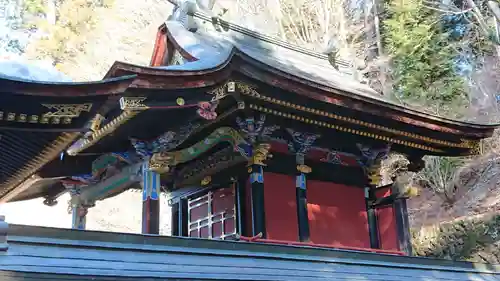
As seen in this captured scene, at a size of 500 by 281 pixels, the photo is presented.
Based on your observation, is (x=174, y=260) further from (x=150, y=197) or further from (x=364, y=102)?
(x=364, y=102)

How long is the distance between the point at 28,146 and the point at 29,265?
2.07 m

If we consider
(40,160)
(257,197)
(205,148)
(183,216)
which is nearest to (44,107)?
(40,160)

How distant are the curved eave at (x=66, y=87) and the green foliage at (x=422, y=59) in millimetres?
13340

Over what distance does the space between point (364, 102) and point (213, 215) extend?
9.47ft

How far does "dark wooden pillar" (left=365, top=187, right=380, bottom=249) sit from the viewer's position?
27.7 feet

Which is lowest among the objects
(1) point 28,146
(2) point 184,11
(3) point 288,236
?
(3) point 288,236

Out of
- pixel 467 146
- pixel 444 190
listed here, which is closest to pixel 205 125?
pixel 467 146

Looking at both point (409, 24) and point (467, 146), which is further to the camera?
point (409, 24)

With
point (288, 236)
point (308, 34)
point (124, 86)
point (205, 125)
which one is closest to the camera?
point (124, 86)

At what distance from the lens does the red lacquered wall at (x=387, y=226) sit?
8.39 meters

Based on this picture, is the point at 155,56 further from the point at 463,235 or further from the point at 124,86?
the point at 463,235

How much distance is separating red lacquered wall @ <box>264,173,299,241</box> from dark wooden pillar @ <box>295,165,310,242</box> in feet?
0.54

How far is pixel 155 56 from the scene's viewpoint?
8.69 metres

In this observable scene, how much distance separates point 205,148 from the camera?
23.7 ft
